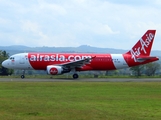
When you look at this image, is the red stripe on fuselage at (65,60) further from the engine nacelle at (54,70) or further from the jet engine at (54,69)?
the engine nacelle at (54,70)

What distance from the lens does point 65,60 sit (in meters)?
55.1

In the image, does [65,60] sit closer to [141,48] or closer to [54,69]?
[54,69]

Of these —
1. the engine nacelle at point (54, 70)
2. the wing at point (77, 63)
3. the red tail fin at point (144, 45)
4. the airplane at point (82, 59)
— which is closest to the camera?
the engine nacelle at point (54, 70)

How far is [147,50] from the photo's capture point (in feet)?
184

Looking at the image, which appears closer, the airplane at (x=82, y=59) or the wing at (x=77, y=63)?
the wing at (x=77, y=63)

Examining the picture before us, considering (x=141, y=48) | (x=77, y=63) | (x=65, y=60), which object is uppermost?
(x=141, y=48)

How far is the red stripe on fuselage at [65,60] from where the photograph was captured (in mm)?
54500

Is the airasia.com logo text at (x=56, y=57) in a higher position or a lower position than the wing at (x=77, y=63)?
higher

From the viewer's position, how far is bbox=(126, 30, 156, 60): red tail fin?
55.8m

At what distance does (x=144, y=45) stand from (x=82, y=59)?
28.0 ft

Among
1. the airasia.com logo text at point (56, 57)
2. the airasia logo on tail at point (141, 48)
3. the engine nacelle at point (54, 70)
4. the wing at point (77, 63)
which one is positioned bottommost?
the engine nacelle at point (54, 70)

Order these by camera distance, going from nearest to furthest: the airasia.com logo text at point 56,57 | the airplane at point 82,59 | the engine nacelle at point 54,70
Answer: the engine nacelle at point 54,70
the airplane at point 82,59
the airasia.com logo text at point 56,57

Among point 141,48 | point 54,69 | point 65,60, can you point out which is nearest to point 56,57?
point 65,60

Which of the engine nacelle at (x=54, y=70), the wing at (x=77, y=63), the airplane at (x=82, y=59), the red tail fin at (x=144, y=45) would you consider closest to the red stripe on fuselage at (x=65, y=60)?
the airplane at (x=82, y=59)
